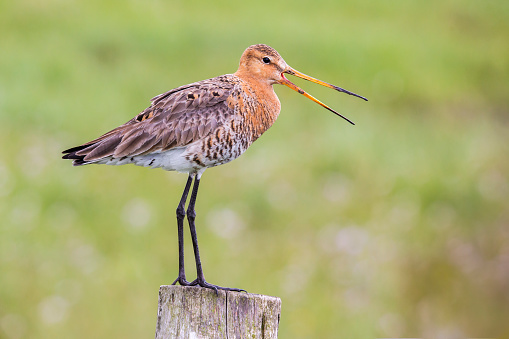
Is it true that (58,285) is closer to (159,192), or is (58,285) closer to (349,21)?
(159,192)

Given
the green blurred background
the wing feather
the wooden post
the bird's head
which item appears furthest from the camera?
the green blurred background

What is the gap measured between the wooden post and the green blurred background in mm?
4937

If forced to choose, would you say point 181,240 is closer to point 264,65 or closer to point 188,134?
point 188,134

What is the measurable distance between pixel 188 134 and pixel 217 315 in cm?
167

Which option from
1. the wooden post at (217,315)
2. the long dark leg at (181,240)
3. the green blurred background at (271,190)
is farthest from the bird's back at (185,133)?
the green blurred background at (271,190)

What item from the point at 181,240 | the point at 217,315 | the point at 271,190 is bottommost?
the point at 217,315

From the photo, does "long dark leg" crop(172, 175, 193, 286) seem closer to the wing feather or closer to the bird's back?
the bird's back

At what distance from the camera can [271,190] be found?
1236 cm

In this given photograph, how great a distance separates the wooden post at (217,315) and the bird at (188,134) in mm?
934

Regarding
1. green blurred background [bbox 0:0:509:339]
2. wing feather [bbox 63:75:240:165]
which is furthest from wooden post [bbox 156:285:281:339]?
green blurred background [bbox 0:0:509:339]

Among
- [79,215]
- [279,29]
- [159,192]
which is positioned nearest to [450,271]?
[159,192]

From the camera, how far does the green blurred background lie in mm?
10562

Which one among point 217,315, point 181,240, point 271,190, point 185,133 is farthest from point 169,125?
point 271,190

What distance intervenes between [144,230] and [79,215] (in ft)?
3.31
